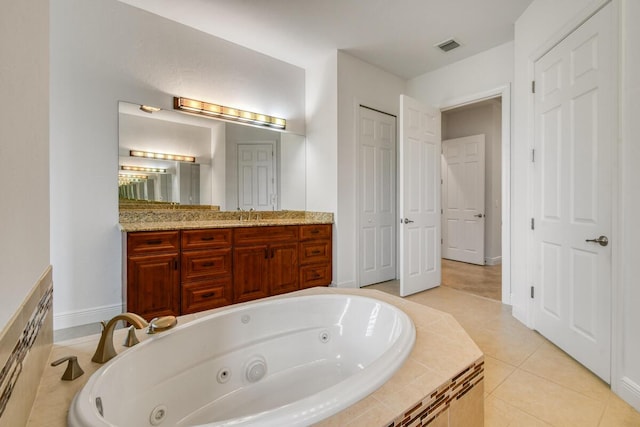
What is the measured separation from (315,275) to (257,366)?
5.50 ft

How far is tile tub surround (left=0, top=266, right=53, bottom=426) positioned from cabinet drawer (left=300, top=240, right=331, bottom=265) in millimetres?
2249

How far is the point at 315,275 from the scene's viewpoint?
10.5ft

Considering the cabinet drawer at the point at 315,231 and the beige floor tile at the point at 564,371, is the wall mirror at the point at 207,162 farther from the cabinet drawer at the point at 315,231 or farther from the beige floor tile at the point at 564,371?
the beige floor tile at the point at 564,371

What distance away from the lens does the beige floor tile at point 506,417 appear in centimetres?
133

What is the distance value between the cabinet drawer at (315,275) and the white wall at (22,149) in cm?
233

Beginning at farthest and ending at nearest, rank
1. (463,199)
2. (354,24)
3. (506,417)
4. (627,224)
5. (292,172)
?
1. (463,199)
2. (292,172)
3. (354,24)
4. (627,224)
5. (506,417)

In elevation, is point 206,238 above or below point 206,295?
above

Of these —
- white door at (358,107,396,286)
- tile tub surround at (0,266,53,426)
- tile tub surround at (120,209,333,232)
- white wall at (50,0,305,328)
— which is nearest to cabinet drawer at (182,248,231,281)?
tile tub surround at (120,209,333,232)

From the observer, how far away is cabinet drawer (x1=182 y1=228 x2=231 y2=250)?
2387mm

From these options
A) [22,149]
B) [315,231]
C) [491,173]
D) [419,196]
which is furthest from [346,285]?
[491,173]

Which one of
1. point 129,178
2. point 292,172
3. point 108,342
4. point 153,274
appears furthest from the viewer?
point 292,172

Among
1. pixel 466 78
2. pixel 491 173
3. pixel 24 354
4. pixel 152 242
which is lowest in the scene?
pixel 24 354

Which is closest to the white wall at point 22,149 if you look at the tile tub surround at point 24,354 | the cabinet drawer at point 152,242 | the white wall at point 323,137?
the tile tub surround at point 24,354

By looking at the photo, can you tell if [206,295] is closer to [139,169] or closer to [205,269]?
[205,269]
